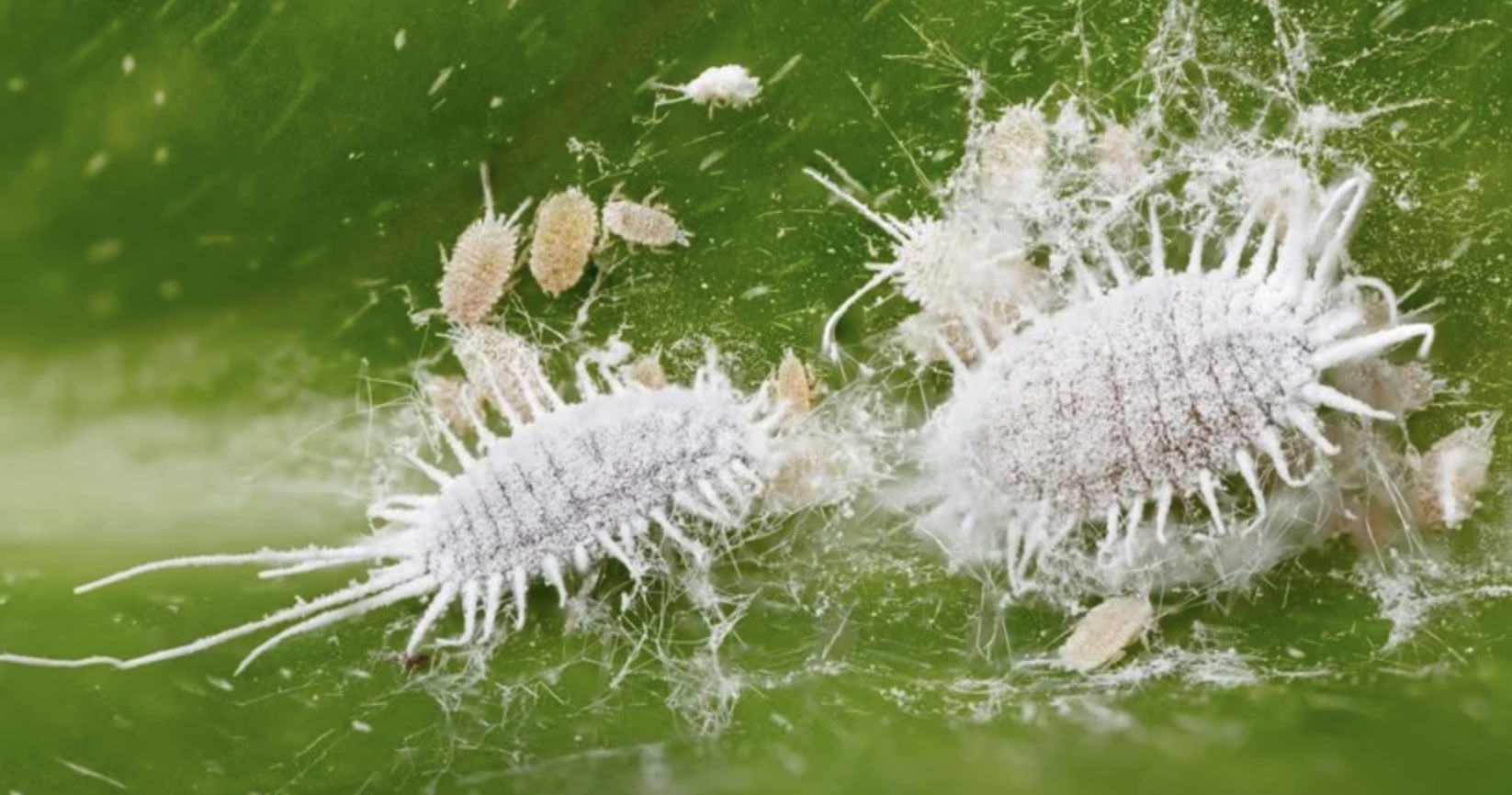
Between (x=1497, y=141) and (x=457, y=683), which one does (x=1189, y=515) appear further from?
(x=457, y=683)

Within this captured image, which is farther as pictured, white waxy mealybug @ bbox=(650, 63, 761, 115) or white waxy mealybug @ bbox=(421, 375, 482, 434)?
white waxy mealybug @ bbox=(421, 375, 482, 434)

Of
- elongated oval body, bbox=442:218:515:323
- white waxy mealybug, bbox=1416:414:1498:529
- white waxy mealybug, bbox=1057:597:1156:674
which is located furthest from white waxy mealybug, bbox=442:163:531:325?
white waxy mealybug, bbox=1416:414:1498:529

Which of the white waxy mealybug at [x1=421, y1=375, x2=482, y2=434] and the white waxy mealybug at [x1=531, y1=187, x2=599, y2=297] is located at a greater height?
the white waxy mealybug at [x1=531, y1=187, x2=599, y2=297]

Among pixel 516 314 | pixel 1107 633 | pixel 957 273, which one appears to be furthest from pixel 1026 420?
pixel 516 314

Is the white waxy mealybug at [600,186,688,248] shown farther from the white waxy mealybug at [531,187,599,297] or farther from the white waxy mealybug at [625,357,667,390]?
the white waxy mealybug at [625,357,667,390]

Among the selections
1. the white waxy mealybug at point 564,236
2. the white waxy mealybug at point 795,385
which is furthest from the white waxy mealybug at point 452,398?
the white waxy mealybug at point 795,385
